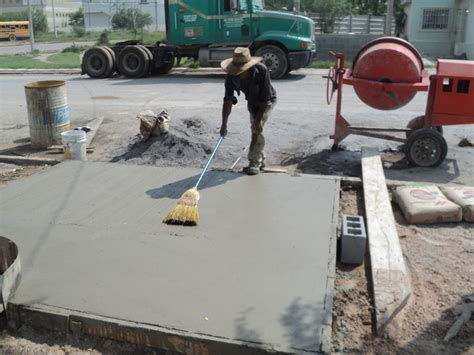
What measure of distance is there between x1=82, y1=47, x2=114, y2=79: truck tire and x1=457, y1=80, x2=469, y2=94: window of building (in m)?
13.5

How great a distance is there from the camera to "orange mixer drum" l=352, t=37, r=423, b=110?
6.47 meters

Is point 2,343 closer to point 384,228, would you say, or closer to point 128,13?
point 384,228

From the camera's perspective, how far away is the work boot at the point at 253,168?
601 centimetres

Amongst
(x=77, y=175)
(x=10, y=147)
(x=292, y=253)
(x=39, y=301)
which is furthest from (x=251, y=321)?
(x=10, y=147)

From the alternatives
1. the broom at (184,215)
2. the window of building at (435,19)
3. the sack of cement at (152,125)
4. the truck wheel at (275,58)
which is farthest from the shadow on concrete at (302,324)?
the window of building at (435,19)

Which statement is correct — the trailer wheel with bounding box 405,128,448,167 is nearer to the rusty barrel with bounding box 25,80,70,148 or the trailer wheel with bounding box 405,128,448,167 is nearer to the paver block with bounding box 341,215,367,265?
the paver block with bounding box 341,215,367,265

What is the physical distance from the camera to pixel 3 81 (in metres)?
17.4

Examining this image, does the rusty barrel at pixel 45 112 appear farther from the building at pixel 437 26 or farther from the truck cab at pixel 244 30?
the building at pixel 437 26

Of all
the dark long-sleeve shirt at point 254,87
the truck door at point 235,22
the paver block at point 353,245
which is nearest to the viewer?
the paver block at point 353,245

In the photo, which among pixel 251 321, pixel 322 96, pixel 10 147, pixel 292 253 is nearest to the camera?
pixel 251 321

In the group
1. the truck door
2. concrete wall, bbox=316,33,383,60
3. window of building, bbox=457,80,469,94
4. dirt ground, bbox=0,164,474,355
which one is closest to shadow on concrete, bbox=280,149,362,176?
window of building, bbox=457,80,469,94

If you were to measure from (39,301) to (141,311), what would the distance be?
2.40 ft

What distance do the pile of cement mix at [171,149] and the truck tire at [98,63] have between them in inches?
415

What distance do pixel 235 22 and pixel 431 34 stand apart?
595 inches
